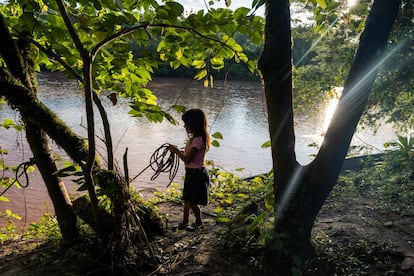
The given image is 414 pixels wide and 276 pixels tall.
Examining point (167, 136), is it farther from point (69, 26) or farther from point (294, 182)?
point (69, 26)

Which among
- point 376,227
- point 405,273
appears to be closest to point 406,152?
point 376,227

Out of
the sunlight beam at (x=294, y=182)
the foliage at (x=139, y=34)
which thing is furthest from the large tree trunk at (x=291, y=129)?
the foliage at (x=139, y=34)

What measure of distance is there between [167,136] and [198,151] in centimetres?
951

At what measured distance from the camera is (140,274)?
9.41 feet

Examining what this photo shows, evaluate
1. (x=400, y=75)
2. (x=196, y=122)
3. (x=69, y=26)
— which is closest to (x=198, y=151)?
(x=196, y=122)

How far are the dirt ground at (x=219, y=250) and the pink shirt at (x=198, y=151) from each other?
0.73m

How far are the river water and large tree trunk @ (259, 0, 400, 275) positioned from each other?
6.59ft

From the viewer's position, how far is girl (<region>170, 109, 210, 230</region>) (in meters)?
3.97

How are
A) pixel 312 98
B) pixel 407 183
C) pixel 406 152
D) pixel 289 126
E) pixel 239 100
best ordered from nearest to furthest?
pixel 289 126 → pixel 407 183 → pixel 406 152 → pixel 312 98 → pixel 239 100

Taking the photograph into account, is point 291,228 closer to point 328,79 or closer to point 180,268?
point 180,268

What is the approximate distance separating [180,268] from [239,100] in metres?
21.0

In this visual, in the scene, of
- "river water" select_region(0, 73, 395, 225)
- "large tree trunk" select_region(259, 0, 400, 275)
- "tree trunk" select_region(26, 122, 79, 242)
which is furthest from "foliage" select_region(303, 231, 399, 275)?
"river water" select_region(0, 73, 395, 225)

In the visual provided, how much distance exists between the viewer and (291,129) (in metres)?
2.67

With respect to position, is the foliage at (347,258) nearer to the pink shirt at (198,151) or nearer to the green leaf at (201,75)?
the pink shirt at (198,151)
